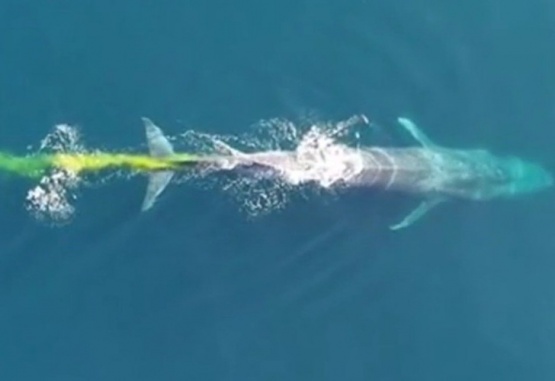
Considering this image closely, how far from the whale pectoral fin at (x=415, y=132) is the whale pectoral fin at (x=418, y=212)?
5.70ft

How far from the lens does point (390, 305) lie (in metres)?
48.4

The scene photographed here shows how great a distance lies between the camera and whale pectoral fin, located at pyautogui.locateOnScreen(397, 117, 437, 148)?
4978 centimetres

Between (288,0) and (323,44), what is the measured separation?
1.88 metres

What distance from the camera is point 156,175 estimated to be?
48.2 meters

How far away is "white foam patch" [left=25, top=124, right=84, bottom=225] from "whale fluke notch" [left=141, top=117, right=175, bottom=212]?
2156 mm

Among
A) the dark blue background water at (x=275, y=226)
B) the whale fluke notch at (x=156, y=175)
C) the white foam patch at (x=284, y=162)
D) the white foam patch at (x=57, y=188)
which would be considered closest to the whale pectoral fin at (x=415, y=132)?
the dark blue background water at (x=275, y=226)

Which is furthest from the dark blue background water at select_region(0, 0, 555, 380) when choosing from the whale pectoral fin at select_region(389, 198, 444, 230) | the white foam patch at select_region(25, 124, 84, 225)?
the white foam patch at select_region(25, 124, 84, 225)

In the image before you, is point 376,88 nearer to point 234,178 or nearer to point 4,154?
point 234,178

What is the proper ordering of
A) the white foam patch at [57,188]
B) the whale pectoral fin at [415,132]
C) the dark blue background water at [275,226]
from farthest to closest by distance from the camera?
the whale pectoral fin at [415,132], the white foam patch at [57,188], the dark blue background water at [275,226]

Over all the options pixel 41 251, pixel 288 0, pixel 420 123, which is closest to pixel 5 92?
pixel 41 251

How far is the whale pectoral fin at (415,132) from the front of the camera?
163ft

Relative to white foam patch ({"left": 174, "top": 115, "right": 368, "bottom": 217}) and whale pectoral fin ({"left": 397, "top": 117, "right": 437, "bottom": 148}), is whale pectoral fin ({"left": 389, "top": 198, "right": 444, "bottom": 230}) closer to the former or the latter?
whale pectoral fin ({"left": 397, "top": 117, "right": 437, "bottom": 148})

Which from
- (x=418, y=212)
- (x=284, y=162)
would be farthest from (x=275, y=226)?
(x=418, y=212)

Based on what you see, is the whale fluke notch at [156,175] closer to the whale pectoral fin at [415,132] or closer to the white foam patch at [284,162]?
the white foam patch at [284,162]
